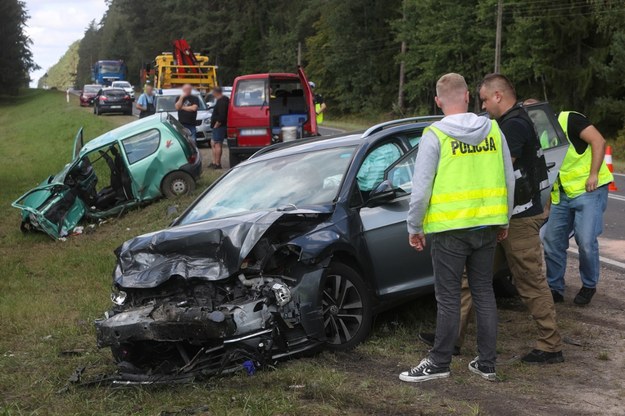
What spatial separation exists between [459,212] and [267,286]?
4.26ft

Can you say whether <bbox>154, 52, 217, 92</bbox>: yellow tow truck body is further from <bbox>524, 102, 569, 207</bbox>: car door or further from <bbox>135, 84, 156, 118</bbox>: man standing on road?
<bbox>524, 102, 569, 207</bbox>: car door

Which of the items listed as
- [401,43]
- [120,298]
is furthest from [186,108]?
[401,43]

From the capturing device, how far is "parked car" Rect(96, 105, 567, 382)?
16.0ft

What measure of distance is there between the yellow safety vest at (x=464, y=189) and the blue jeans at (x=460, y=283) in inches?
3.5

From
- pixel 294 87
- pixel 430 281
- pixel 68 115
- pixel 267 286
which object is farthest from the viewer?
pixel 68 115

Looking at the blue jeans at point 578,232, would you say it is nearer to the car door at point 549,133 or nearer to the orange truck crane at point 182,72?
the car door at point 549,133

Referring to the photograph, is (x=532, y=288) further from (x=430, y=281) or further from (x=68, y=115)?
(x=68, y=115)

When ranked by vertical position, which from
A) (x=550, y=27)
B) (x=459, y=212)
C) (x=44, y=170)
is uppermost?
(x=550, y=27)

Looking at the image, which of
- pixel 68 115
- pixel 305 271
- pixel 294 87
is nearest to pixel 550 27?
pixel 294 87

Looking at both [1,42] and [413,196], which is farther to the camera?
[1,42]

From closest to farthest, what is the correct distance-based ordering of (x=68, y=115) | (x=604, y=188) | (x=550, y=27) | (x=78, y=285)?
1. (x=604, y=188)
2. (x=78, y=285)
3. (x=550, y=27)
4. (x=68, y=115)

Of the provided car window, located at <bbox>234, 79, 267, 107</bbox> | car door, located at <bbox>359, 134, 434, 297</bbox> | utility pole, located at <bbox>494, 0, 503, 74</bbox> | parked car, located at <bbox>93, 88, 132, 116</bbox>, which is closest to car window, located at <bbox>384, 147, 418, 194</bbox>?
car door, located at <bbox>359, 134, 434, 297</bbox>

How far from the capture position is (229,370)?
4.82 metres

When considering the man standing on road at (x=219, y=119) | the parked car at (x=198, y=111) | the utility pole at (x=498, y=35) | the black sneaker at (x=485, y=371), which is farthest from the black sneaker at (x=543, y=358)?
the utility pole at (x=498, y=35)
